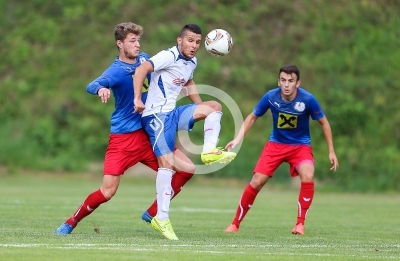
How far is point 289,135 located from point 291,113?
1.08 ft

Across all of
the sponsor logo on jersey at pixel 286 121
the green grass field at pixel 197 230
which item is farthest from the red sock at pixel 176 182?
the sponsor logo on jersey at pixel 286 121

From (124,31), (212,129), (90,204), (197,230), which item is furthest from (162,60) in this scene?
(197,230)

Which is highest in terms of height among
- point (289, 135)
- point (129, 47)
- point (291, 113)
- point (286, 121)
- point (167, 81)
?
point (129, 47)

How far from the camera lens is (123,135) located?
10.1 meters

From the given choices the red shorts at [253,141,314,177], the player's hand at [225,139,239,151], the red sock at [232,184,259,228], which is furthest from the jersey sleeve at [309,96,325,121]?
the player's hand at [225,139,239,151]

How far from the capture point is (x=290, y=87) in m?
11.5

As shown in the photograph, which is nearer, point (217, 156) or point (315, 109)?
point (217, 156)

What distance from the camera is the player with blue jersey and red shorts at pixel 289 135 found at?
37.9 ft

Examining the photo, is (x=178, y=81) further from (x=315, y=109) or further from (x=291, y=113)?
(x=315, y=109)

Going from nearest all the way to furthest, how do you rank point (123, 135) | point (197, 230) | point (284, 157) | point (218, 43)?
1. point (123, 135)
2. point (218, 43)
3. point (197, 230)
4. point (284, 157)

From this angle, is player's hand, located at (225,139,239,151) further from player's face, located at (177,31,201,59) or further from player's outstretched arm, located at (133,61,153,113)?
player's outstretched arm, located at (133,61,153,113)

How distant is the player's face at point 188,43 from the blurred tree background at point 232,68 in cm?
1625

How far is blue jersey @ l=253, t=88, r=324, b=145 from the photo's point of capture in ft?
38.3

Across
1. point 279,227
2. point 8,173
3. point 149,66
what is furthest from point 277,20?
point 149,66
